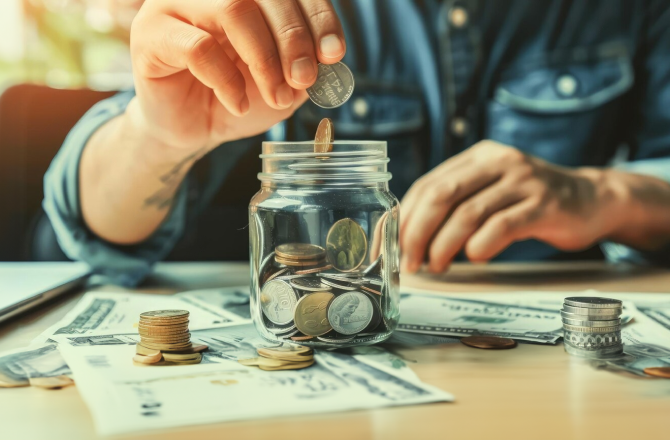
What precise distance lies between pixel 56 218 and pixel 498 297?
0.96m

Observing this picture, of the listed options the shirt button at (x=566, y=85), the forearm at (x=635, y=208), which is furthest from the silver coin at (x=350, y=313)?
the shirt button at (x=566, y=85)

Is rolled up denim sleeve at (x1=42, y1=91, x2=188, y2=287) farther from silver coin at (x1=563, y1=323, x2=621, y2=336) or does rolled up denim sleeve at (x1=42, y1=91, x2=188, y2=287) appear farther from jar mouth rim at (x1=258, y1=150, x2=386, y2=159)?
silver coin at (x1=563, y1=323, x2=621, y2=336)

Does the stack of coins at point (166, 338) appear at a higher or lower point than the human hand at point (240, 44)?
lower

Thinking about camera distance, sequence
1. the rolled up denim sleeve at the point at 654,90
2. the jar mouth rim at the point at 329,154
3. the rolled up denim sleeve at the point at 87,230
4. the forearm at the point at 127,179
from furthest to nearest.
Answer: the rolled up denim sleeve at the point at 654,90
the rolled up denim sleeve at the point at 87,230
the forearm at the point at 127,179
the jar mouth rim at the point at 329,154

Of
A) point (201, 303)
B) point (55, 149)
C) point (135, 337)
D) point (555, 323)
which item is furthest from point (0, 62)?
point (555, 323)

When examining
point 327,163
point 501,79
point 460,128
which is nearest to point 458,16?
point 501,79

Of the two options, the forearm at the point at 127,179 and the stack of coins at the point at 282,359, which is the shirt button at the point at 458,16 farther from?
the stack of coins at the point at 282,359

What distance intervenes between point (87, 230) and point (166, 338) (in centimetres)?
75

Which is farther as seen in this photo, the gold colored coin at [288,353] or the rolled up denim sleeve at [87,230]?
the rolled up denim sleeve at [87,230]

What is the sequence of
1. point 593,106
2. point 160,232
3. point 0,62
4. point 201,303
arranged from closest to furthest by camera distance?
point 201,303, point 160,232, point 593,106, point 0,62

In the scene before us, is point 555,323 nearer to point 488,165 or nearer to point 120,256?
point 488,165

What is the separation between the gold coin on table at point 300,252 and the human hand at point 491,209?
532mm

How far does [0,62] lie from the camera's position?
3012 millimetres

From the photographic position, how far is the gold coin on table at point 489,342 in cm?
77
